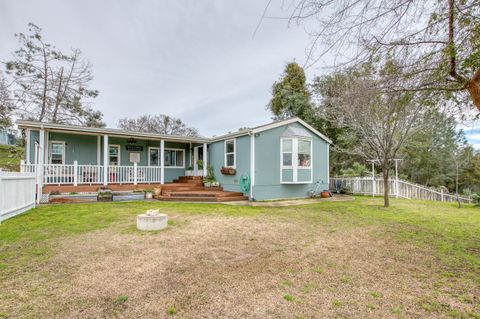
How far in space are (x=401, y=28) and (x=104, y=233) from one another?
6.44 m

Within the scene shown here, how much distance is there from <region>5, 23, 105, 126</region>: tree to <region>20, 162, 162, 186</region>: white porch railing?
12.1 metres

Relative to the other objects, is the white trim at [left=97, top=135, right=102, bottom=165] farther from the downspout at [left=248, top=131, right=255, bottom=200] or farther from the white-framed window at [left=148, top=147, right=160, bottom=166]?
the downspout at [left=248, top=131, right=255, bottom=200]

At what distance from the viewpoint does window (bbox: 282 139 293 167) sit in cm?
1173

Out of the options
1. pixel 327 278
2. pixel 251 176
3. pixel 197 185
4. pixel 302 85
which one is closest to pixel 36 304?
pixel 327 278

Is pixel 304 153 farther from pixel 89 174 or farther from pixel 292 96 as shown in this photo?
pixel 89 174

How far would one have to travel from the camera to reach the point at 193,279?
3.09 m

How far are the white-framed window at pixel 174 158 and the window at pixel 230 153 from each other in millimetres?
3473

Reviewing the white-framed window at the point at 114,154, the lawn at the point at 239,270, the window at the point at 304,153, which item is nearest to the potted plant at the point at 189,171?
the white-framed window at the point at 114,154

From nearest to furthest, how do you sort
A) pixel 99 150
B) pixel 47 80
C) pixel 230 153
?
pixel 99 150 < pixel 230 153 < pixel 47 80

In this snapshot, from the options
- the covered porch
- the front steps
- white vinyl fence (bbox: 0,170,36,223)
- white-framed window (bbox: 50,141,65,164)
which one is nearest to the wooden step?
the front steps

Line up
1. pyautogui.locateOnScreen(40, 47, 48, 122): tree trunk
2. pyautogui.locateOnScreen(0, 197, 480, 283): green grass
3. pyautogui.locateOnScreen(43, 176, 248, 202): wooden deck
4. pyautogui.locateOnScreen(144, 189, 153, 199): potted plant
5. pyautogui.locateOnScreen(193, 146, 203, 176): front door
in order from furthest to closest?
pyautogui.locateOnScreen(40, 47, 48, 122): tree trunk, pyautogui.locateOnScreen(193, 146, 203, 176): front door, pyautogui.locateOnScreen(144, 189, 153, 199): potted plant, pyautogui.locateOnScreen(43, 176, 248, 202): wooden deck, pyautogui.locateOnScreen(0, 197, 480, 283): green grass

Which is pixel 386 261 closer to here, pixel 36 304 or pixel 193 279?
pixel 193 279

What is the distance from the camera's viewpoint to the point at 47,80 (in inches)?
776

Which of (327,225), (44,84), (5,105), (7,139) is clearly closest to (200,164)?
(327,225)
